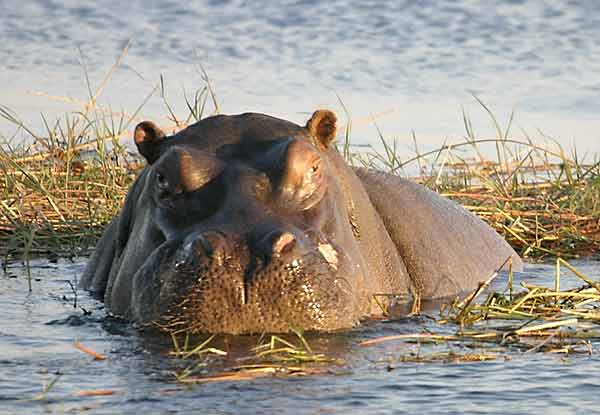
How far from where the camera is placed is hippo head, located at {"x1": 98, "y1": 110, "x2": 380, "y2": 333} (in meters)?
4.66

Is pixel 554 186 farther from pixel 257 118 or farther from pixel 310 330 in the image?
pixel 310 330

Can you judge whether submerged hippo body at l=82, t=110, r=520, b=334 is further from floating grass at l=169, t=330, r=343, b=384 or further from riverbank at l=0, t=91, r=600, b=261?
riverbank at l=0, t=91, r=600, b=261

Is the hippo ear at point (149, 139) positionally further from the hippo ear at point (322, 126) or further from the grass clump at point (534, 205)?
the grass clump at point (534, 205)

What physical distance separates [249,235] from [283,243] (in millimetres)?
148

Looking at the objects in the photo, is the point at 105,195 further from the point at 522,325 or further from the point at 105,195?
the point at 522,325

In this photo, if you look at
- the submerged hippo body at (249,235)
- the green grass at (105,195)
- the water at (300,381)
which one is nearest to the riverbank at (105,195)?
the green grass at (105,195)

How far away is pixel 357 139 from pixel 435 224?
7054mm

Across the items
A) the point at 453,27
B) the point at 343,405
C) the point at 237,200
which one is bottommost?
the point at 343,405

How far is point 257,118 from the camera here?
5520 mm

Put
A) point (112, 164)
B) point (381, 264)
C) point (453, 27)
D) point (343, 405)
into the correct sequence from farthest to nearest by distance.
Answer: point (453, 27), point (112, 164), point (381, 264), point (343, 405)

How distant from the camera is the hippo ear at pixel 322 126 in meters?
5.62

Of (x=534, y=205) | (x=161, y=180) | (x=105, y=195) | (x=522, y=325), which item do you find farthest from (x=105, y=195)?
(x=522, y=325)

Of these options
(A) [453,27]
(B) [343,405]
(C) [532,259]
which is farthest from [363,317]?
(A) [453,27]

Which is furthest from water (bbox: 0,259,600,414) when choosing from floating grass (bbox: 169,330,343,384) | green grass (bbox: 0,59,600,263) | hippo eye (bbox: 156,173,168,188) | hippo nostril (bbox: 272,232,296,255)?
green grass (bbox: 0,59,600,263)
